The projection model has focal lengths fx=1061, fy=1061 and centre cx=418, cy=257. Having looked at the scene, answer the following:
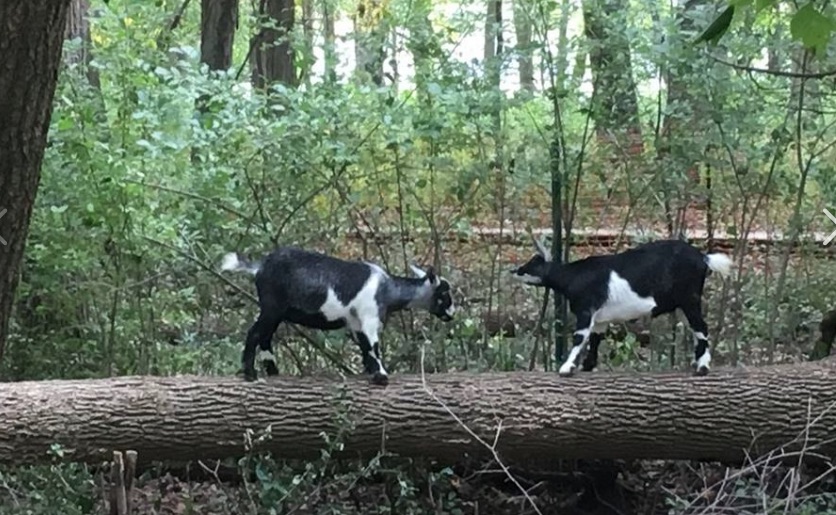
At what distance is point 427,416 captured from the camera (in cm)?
444

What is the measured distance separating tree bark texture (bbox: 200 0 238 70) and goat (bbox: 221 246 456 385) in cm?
434

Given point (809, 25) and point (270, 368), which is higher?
point (809, 25)

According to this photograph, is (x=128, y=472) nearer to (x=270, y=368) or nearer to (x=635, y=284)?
(x=270, y=368)

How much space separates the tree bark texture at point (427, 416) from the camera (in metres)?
4.35

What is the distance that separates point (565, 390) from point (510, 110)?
62.8 inches

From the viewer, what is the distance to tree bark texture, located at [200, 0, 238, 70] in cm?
849

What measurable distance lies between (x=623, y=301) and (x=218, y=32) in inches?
201

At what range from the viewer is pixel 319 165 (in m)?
5.22

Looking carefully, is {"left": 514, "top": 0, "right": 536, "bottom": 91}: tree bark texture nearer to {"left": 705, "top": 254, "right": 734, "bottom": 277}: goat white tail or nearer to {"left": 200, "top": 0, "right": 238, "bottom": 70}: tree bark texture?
{"left": 705, "top": 254, "right": 734, "bottom": 277}: goat white tail

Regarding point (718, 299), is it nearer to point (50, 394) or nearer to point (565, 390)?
point (565, 390)

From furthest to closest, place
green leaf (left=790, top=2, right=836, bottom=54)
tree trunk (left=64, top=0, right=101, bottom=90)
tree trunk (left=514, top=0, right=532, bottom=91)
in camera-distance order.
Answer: tree trunk (left=64, top=0, right=101, bottom=90) → tree trunk (left=514, top=0, right=532, bottom=91) → green leaf (left=790, top=2, right=836, bottom=54)

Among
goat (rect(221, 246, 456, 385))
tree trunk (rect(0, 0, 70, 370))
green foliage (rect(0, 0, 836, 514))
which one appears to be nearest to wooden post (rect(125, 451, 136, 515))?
tree trunk (rect(0, 0, 70, 370))

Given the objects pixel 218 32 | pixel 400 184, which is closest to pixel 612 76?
pixel 400 184

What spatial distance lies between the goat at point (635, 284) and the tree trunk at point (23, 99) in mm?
2167
